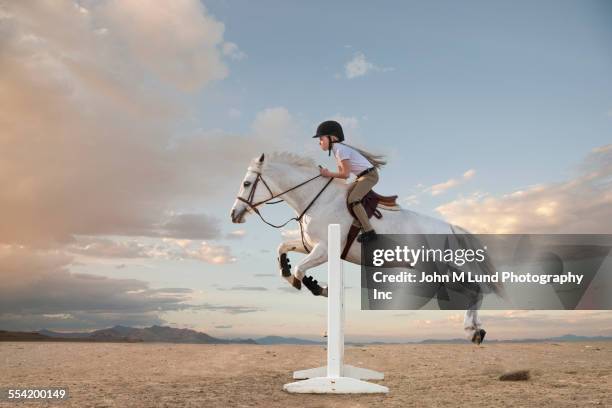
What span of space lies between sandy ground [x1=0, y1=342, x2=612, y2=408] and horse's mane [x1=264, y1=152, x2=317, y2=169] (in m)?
3.17

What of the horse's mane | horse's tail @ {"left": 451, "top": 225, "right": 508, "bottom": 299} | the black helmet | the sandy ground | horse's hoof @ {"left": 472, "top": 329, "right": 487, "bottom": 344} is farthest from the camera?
the horse's mane

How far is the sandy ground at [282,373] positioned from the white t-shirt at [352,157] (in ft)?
9.84

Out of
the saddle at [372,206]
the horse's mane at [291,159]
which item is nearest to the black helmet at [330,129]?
the horse's mane at [291,159]

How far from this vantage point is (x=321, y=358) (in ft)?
35.3

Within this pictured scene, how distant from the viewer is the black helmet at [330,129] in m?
8.12

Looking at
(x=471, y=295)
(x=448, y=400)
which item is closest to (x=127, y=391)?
(x=448, y=400)

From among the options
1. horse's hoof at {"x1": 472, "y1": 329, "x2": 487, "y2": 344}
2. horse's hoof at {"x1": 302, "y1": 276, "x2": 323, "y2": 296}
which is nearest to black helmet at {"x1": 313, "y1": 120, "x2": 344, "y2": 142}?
horse's hoof at {"x1": 302, "y1": 276, "x2": 323, "y2": 296}

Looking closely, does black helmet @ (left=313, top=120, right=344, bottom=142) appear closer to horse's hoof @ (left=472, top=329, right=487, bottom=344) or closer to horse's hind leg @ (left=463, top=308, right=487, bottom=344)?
horse's hind leg @ (left=463, top=308, right=487, bottom=344)

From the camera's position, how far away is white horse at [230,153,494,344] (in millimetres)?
8133

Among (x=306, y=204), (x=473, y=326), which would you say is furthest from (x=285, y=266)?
(x=473, y=326)

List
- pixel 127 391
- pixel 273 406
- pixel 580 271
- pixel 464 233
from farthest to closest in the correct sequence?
pixel 464 233 → pixel 580 271 → pixel 127 391 → pixel 273 406

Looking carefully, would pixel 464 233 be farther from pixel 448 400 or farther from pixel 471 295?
pixel 448 400

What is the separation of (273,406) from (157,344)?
22.5 feet

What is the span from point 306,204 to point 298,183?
34 centimetres
